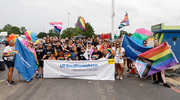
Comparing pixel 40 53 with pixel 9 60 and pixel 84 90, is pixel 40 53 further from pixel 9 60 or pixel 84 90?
pixel 84 90

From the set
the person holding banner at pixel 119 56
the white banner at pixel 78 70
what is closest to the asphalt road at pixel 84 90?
the white banner at pixel 78 70

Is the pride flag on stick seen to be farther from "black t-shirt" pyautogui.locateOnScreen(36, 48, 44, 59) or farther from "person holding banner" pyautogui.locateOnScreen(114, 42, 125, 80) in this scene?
"black t-shirt" pyautogui.locateOnScreen(36, 48, 44, 59)

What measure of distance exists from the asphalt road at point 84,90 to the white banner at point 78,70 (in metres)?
0.40

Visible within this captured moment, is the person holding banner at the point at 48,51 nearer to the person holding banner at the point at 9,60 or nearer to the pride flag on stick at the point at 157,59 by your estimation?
the person holding banner at the point at 9,60

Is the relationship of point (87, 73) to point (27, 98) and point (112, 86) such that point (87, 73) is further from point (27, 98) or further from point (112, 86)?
point (27, 98)

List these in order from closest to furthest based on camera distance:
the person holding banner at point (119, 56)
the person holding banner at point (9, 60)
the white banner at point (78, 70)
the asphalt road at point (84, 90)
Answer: the asphalt road at point (84, 90) → the person holding banner at point (9, 60) → the white banner at point (78, 70) → the person holding banner at point (119, 56)

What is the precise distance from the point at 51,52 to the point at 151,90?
15.8 ft

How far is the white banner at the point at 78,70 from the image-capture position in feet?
23.0

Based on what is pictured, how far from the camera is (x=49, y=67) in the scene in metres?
7.02

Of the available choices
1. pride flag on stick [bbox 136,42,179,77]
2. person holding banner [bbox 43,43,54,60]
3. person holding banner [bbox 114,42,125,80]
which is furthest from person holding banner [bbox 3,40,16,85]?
pride flag on stick [bbox 136,42,179,77]

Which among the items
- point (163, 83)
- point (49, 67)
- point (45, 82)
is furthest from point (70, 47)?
point (163, 83)

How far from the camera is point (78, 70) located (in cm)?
700

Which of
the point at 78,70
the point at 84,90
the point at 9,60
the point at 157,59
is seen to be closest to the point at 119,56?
the point at 157,59

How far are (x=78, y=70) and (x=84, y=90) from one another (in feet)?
5.49
